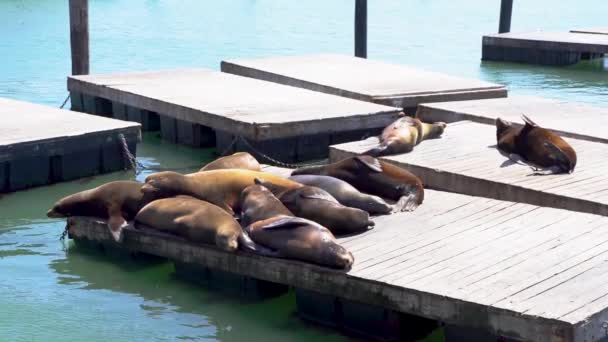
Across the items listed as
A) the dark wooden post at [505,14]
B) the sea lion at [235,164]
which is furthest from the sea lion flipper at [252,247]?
the dark wooden post at [505,14]

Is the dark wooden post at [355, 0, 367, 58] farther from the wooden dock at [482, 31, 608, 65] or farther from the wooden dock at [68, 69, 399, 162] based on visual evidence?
the wooden dock at [68, 69, 399, 162]

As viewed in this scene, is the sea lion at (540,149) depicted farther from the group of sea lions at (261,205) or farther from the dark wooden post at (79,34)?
the dark wooden post at (79,34)

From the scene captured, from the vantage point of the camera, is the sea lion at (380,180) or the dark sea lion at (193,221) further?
the sea lion at (380,180)

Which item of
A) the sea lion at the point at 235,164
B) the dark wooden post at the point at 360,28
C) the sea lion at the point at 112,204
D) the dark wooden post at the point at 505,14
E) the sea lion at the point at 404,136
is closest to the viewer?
the sea lion at the point at 112,204

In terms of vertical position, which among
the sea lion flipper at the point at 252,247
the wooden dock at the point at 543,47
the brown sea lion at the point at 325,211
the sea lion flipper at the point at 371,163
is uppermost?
the sea lion flipper at the point at 371,163

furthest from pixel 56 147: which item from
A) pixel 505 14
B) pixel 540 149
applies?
pixel 505 14

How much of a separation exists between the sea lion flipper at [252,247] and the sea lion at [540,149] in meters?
2.57

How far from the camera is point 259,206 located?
577 cm

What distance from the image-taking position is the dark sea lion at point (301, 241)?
206 inches

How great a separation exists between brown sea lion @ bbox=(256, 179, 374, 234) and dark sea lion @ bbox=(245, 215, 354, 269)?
206 millimetres

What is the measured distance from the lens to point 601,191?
6.78 meters

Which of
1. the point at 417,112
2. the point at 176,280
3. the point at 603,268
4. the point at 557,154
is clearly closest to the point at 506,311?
the point at 603,268

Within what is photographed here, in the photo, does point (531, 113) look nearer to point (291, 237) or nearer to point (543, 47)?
→ point (291, 237)

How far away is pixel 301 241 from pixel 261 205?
473 millimetres
